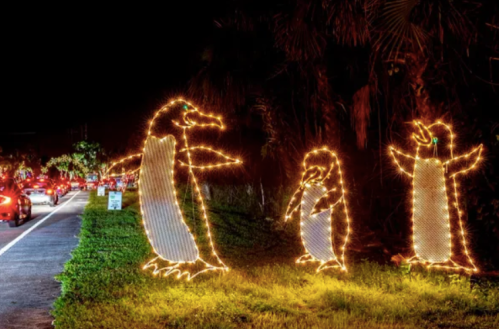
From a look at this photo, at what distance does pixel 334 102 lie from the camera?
13922 millimetres

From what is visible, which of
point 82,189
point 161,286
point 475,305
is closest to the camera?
point 475,305

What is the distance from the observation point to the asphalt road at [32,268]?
298 inches

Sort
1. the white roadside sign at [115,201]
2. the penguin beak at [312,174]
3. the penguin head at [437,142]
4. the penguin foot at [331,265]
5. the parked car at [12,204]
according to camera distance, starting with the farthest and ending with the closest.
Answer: the white roadside sign at [115,201], the parked car at [12,204], the penguin beak at [312,174], the penguin foot at [331,265], the penguin head at [437,142]

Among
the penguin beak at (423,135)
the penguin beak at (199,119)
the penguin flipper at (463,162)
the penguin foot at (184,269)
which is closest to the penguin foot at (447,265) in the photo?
the penguin flipper at (463,162)

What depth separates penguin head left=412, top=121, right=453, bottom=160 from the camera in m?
9.70

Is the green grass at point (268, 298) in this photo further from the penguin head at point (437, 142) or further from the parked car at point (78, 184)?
the parked car at point (78, 184)

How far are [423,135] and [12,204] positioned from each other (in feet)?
42.0

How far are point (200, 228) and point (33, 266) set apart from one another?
8151 mm

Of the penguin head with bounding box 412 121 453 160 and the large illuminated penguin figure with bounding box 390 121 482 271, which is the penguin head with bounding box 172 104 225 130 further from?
the penguin head with bounding box 412 121 453 160

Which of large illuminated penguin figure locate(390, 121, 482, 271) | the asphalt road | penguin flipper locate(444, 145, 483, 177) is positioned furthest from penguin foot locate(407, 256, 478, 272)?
the asphalt road

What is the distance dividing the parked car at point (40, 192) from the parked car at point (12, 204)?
783 centimetres

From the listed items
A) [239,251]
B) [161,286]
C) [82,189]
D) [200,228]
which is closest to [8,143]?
[82,189]

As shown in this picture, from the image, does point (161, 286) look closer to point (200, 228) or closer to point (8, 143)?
point (200, 228)

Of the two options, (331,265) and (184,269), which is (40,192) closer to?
(184,269)
